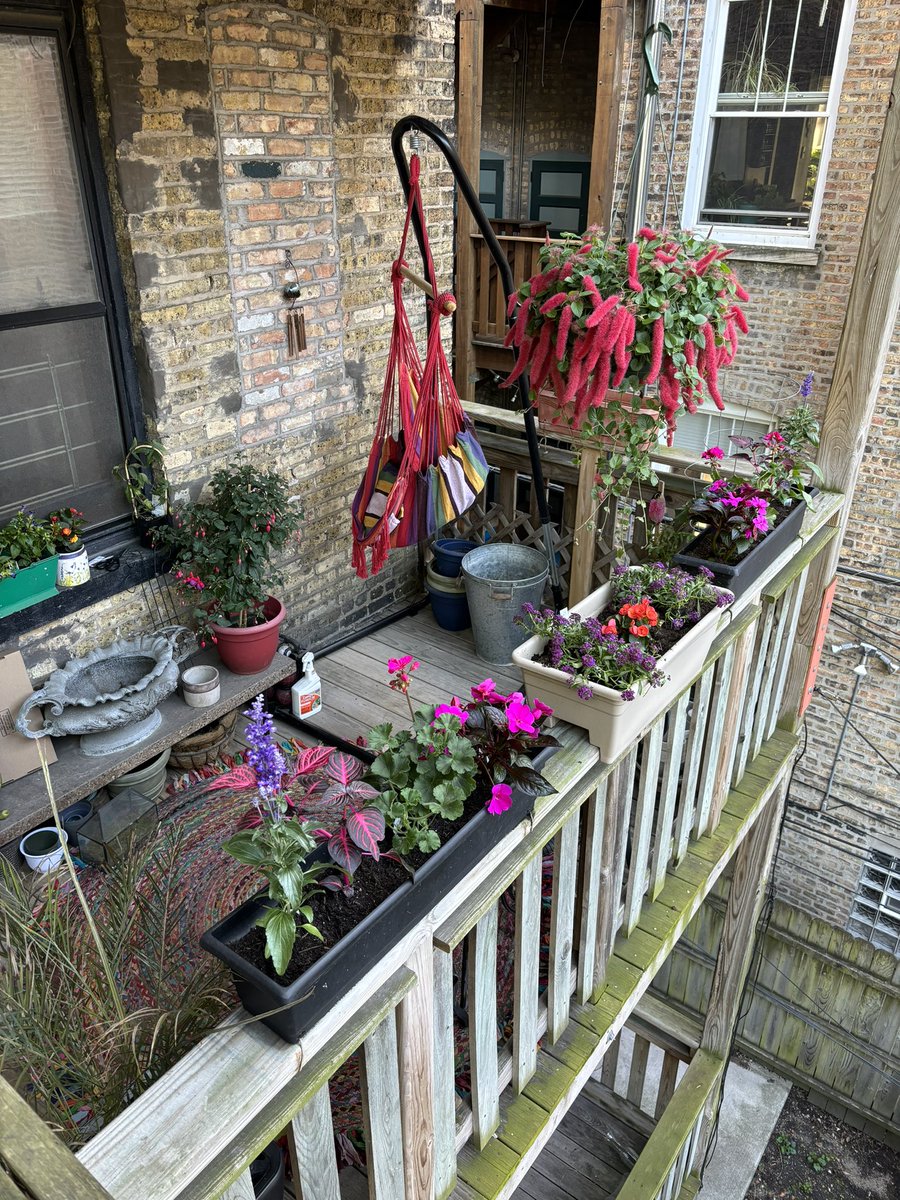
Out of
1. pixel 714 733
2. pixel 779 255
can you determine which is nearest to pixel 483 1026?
pixel 714 733

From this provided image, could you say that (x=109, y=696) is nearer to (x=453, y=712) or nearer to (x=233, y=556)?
(x=233, y=556)

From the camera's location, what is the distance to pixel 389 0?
317cm

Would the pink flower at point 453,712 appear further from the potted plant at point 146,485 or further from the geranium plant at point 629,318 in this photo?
the potted plant at point 146,485

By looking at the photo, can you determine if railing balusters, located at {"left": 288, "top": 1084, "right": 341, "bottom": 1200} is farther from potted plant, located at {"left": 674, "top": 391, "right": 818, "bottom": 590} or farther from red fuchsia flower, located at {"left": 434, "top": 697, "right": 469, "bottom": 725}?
potted plant, located at {"left": 674, "top": 391, "right": 818, "bottom": 590}

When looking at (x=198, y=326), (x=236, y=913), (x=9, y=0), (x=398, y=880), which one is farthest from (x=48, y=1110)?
(x=9, y=0)

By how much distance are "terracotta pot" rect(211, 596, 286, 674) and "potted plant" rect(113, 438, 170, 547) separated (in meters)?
0.40

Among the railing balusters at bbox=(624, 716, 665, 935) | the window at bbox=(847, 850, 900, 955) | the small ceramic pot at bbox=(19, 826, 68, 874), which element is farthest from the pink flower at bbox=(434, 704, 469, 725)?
the window at bbox=(847, 850, 900, 955)

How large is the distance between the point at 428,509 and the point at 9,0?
186 cm

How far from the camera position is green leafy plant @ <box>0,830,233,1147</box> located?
4.36 feet

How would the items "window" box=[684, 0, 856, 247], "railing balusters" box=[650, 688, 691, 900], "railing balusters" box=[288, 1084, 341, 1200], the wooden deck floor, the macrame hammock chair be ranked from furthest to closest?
1. "window" box=[684, 0, 856, 247]
2. the wooden deck floor
3. the macrame hammock chair
4. "railing balusters" box=[650, 688, 691, 900]
5. "railing balusters" box=[288, 1084, 341, 1200]

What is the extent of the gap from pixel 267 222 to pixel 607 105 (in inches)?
167

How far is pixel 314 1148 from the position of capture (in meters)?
1.28

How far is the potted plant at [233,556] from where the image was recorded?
2984mm

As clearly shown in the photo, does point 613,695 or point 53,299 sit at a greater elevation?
point 53,299
